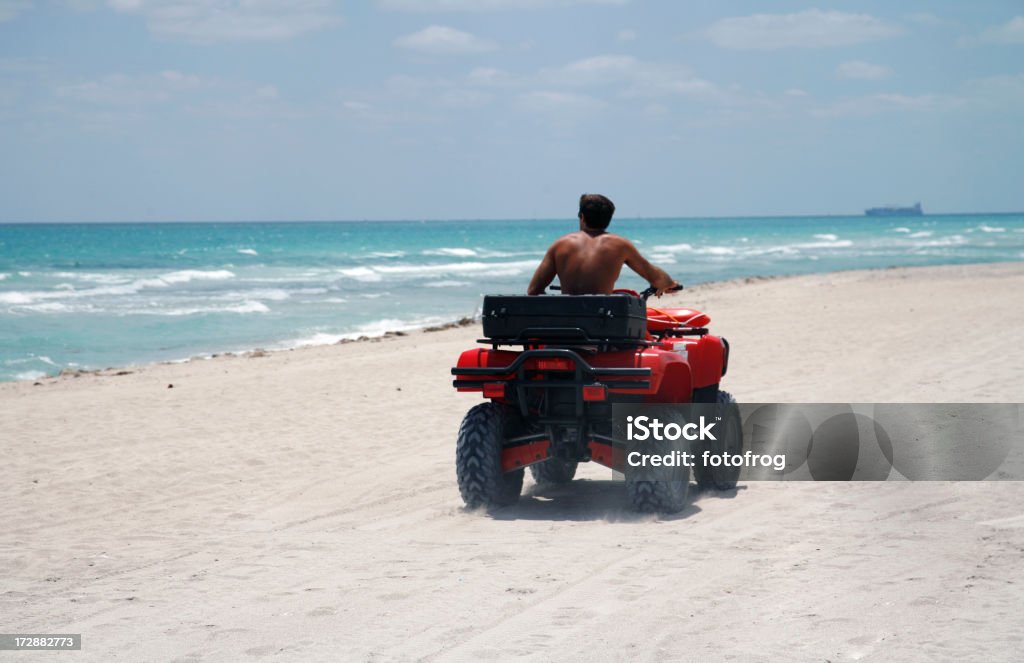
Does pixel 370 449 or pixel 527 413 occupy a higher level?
pixel 527 413

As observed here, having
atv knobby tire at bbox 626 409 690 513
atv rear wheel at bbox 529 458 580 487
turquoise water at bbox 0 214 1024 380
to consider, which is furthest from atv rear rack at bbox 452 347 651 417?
turquoise water at bbox 0 214 1024 380

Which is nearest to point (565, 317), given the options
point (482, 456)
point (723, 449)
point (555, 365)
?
point (555, 365)

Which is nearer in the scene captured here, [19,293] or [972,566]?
[972,566]

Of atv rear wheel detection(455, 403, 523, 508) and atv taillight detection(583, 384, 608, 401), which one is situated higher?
atv taillight detection(583, 384, 608, 401)

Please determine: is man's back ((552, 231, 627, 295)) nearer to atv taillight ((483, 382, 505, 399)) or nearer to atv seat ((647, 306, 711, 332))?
atv seat ((647, 306, 711, 332))

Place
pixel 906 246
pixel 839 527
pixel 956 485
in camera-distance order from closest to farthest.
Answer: pixel 839 527, pixel 956 485, pixel 906 246

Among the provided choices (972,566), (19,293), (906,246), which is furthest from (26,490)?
(906,246)

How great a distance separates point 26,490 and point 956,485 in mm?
6136

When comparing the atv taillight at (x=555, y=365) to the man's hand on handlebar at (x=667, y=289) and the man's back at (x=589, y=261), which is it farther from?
the man's hand on handlebar at (x=667, y=289)

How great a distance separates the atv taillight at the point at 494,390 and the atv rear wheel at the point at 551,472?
1.43 metres

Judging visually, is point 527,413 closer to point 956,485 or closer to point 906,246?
point 956,485

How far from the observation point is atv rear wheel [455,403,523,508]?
6723mm

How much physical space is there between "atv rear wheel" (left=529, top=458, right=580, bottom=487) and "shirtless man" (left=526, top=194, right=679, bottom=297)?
1505mm

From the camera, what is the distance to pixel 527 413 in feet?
21.5
